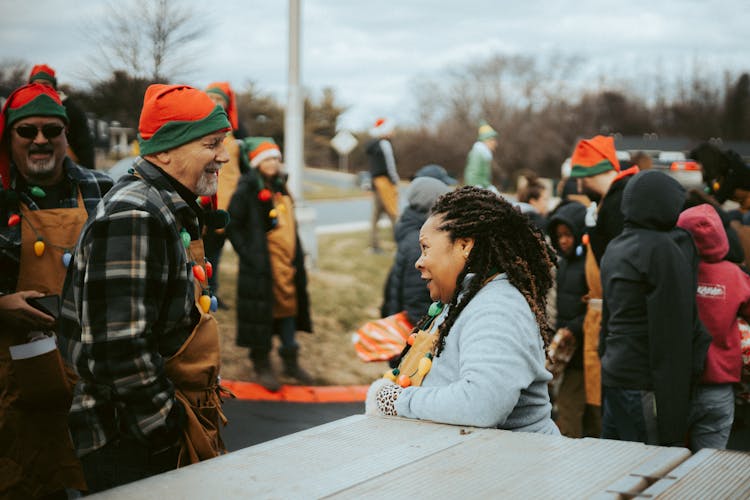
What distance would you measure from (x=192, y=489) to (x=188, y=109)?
4.84 ft

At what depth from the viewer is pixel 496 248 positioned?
2668 millimetres

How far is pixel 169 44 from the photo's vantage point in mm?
6145

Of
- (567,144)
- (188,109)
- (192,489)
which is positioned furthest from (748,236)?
(567,144)

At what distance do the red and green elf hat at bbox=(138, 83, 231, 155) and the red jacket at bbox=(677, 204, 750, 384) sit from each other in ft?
9.88

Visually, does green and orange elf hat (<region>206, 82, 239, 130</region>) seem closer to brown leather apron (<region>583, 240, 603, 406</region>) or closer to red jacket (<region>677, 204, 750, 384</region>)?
brown leather apron (<region>583, 240, 603, 406</region>)

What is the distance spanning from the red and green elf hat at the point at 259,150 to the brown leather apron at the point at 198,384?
426 centimetres

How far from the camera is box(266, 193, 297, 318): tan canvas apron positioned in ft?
23.0

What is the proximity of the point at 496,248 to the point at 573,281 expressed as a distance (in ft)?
10.7

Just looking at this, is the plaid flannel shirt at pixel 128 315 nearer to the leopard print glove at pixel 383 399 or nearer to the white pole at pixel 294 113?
the leopard print glove at pixel 383 399

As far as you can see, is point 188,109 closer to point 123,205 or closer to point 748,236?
point 123,205

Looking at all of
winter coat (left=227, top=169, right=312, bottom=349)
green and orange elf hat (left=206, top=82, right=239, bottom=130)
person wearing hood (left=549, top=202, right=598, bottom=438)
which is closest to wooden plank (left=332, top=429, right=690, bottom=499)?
person wearing hood (left=549, top=202, right=598, bottom=438)

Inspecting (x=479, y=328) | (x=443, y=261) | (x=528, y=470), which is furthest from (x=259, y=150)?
(x=528, y=470)

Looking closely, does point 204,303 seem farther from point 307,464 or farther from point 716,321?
point 716,321

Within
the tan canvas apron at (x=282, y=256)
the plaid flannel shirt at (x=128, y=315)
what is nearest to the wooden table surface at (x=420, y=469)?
the plaid flannel shirt at (x=128, y=315)
